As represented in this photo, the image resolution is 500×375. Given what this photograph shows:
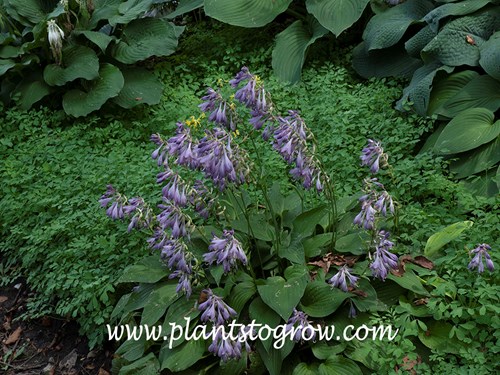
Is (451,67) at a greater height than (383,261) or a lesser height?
lesser

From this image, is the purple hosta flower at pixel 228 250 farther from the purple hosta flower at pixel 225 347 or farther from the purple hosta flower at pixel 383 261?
the purple hosta flower at pixel 383 261

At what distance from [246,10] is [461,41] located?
5.46 ft

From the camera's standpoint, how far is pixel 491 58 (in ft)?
13.8

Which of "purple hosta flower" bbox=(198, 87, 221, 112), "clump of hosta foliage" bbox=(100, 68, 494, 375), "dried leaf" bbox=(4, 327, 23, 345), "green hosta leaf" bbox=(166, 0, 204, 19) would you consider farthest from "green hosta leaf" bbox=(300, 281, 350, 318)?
"green hosta leaf" bbox=(166, 0, 204, 19)

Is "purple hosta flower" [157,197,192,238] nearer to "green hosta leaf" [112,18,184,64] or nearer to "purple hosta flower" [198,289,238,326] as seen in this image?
"purple hosta flower" [198,289,238,326]

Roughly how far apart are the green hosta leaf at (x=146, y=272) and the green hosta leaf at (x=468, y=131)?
1667 millimetres

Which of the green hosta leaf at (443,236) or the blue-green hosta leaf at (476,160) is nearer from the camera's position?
the green hosta leaf at (443,236)

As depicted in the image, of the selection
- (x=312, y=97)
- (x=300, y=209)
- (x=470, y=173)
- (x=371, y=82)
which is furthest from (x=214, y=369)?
(x=371, y=82)

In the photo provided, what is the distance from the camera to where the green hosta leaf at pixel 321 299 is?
9.44 ft

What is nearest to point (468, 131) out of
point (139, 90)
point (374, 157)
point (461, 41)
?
point (461, 41)

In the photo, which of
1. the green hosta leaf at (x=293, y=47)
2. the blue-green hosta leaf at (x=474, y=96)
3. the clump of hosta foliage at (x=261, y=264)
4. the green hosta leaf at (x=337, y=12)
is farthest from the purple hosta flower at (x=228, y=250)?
the green hosta leaf at (x=337, y=12)

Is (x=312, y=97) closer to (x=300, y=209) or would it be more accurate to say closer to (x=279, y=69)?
(x=279, y=69)

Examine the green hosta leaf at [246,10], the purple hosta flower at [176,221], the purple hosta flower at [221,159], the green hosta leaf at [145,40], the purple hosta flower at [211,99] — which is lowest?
the green hosta leaf at [145,40]

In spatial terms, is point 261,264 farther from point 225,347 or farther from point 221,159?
point 221,159
